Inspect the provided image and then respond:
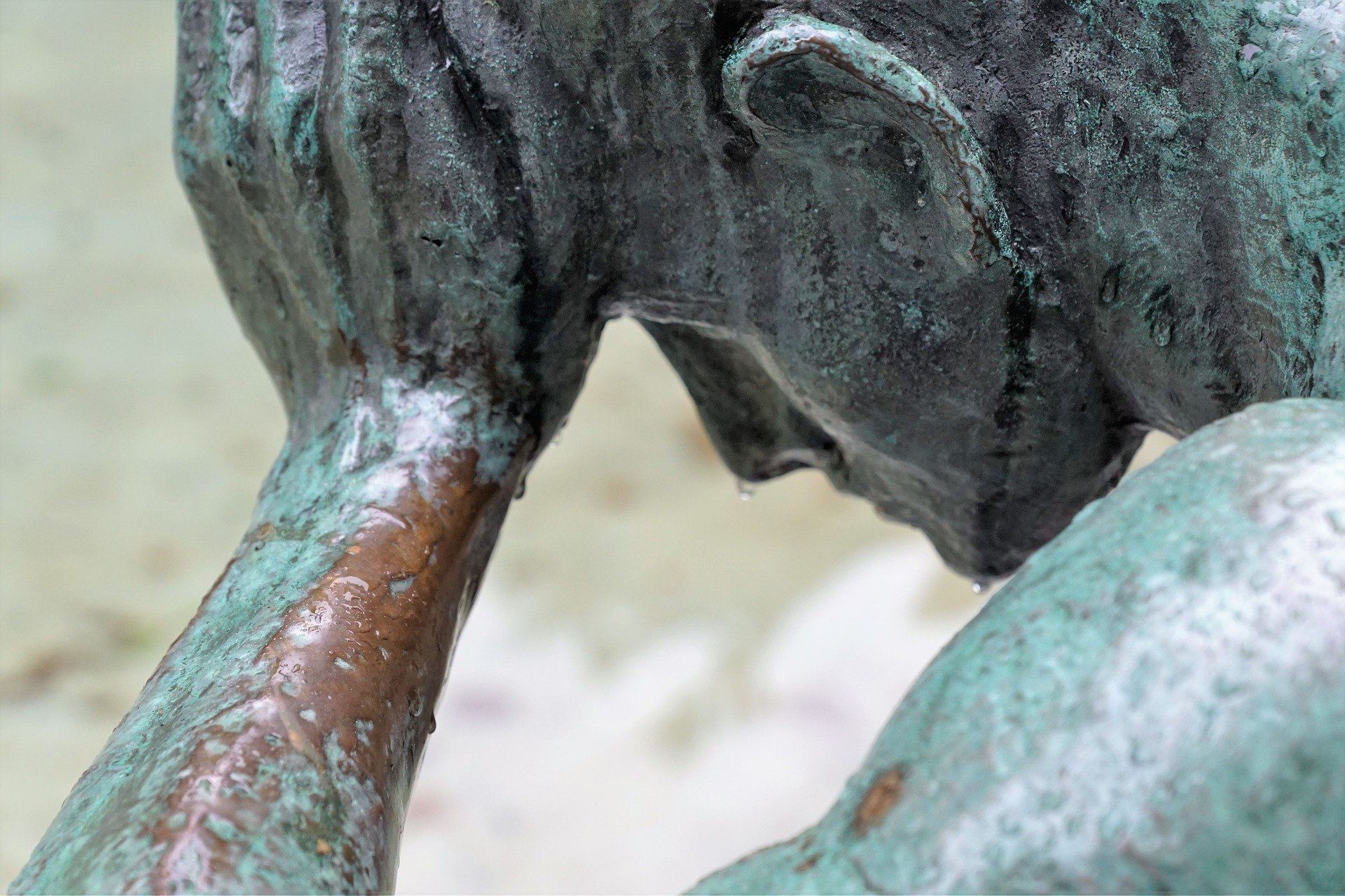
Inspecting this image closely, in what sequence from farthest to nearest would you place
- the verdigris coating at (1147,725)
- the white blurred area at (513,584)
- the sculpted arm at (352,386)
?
the white blurred area at (513,584) < the sculpted arm at (352,386) < the verdigris coating at (1147,725)

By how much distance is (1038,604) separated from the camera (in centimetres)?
50

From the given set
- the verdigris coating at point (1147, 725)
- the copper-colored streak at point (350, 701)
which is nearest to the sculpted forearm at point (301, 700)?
the copper-colored streak at point (350, 701)

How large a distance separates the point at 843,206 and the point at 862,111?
0.05 m

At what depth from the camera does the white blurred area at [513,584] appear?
1.84 meters

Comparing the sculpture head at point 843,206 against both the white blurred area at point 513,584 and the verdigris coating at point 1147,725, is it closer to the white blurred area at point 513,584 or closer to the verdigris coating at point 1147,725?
the verdigris coating at point 1147,725

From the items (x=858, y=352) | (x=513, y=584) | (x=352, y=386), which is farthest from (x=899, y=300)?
(x=513, y=584)

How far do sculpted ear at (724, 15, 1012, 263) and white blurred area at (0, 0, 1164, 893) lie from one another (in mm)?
1203

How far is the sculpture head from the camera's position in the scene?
2.06 feet

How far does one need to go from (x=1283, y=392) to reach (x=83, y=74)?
2457mm

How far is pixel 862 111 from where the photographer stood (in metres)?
0.65

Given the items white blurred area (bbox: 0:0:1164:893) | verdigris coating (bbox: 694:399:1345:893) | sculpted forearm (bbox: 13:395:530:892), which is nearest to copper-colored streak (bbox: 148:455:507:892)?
sculpted forearm (bbox: 13:395:530:892)

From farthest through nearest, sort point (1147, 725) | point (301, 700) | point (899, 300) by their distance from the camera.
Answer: point (899, 300) < point (301, 700) < point (1147, 725)

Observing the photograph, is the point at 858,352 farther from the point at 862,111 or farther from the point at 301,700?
the point at 301,700

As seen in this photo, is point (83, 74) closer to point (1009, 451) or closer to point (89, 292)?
Answer: point (89, 292)
